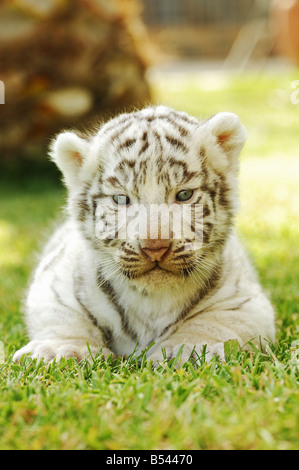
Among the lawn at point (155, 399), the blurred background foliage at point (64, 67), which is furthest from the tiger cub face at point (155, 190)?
the blurred background foliage at point (64, 67)

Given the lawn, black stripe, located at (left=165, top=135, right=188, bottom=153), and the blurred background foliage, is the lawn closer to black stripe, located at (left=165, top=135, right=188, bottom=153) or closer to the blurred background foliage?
black stripe, located at (left=165, top=135, right=188, bottom=153)

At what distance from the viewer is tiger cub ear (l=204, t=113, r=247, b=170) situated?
118 inches

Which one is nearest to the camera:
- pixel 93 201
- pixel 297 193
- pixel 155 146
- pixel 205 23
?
pixel 155 146

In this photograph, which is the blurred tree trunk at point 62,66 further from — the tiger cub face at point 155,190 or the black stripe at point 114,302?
the black stripe at point 114,302

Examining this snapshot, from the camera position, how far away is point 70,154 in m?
3.12

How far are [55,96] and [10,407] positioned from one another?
6803 mm

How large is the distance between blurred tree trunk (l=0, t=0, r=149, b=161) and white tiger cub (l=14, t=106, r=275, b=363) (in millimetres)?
5201

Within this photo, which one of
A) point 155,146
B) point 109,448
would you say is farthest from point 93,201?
point 109,448

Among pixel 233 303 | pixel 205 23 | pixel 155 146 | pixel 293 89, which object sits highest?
pixel 205 23

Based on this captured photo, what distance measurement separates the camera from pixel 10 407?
85.0 inches

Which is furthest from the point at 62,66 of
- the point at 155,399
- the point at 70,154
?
the point at 155,399

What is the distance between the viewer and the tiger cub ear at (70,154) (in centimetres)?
306

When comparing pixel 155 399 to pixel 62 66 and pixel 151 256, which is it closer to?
pixel 151 256
